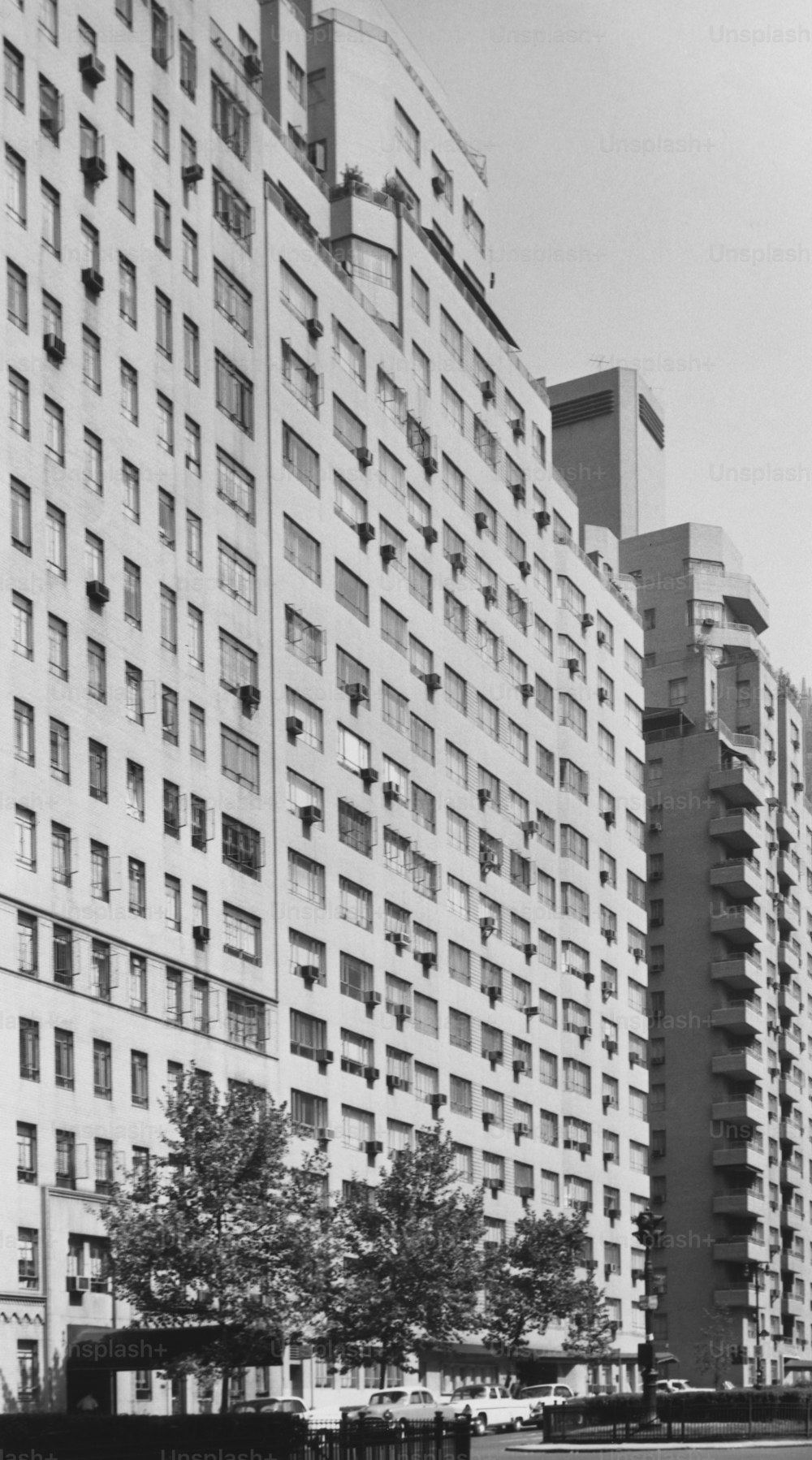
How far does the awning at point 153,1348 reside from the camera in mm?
53656

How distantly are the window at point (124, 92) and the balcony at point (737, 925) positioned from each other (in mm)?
72507

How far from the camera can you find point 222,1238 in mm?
55281


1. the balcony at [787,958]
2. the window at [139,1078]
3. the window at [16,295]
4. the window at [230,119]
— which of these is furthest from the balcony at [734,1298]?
→ the window at [16,295]

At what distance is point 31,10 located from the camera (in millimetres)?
62062

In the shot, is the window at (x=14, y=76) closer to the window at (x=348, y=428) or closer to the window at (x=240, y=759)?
the window at (x=240, y=759)

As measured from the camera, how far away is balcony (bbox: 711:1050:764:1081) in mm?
123750

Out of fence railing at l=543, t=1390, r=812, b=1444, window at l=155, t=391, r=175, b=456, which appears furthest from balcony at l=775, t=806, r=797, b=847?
fence railing at l=543, t=1390, r=812, b=1444

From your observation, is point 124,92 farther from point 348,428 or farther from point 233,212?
point 348,428

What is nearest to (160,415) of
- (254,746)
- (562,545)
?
(254,746)

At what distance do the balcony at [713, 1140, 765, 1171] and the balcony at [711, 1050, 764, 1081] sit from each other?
4.02 m

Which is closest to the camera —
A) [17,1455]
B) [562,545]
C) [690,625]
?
[17,1455]

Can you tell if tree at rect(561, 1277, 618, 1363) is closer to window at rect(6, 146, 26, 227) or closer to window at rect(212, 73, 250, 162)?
window at rect(212, 73, 250, 162)

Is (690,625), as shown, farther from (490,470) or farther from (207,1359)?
(207,1359)

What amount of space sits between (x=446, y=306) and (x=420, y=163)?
23.4 ft
